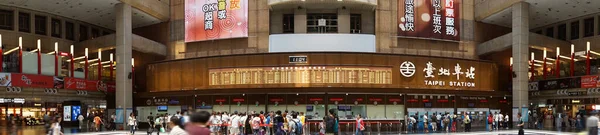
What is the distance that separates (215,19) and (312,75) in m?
8.49

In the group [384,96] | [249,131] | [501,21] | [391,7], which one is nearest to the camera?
[249,131]

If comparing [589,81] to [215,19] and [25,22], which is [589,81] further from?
[25,22]

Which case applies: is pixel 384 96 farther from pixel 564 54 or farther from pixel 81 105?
pixel 81 105

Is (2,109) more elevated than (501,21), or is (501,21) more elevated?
(501,21)

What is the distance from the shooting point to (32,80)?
36.6 m

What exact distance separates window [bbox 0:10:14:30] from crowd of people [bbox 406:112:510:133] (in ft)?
89.4

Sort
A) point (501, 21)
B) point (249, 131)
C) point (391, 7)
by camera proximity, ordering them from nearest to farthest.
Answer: point (249, 131)
point (391, 7)
point (501, 21)

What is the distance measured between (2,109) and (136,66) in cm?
1044

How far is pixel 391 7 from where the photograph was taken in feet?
134

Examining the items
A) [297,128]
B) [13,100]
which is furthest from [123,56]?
[297,128]

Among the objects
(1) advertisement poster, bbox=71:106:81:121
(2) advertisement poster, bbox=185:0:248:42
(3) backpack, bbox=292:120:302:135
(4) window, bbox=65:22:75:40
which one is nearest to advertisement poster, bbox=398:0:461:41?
(2) advertisement poster, bbox=185:0:248:42

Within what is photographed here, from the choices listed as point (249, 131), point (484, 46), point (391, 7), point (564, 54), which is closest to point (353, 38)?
point (391, 7)

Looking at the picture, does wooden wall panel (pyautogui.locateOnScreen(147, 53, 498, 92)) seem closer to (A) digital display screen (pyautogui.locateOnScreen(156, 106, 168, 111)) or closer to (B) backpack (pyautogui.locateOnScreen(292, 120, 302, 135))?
(A) digital display screen (pyautogui.locateOnScreen(156, 106, 168, 111))

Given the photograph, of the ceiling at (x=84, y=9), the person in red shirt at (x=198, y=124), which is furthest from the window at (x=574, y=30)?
the person in red shirt at (x=198, y=124)
